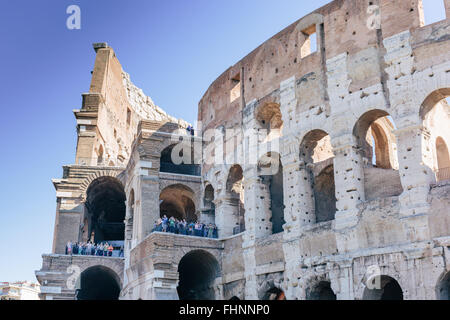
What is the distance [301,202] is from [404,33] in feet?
17.9

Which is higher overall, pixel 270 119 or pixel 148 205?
pixel 270 119

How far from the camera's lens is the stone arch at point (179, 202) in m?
22.8

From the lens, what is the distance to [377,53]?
15.5m

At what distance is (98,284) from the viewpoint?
1001 inches

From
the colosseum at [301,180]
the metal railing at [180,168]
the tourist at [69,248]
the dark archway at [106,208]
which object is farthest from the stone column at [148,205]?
the dark archway at [106,208]

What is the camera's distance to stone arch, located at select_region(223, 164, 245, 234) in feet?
66.7

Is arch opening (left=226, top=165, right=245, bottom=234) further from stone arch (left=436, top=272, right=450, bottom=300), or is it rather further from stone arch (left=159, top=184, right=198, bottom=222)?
stone arch (left=436, top=272, right=450, bottom=300)

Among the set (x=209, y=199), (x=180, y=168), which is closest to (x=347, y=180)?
(x=209, y=199)

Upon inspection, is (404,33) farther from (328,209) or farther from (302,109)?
(328,209)

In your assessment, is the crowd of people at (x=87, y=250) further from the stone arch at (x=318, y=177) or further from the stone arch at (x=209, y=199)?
the stone arch at (x=318, y=177)

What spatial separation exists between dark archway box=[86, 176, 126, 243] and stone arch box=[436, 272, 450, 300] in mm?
16022

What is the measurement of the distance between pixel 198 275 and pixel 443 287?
9.76 m

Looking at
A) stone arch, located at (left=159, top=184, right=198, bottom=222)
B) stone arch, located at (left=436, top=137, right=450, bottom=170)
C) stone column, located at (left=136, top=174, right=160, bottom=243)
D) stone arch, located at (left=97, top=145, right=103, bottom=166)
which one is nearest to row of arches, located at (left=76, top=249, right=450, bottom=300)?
stone column, located at (left=136, top=174, right=160, bottom=243)

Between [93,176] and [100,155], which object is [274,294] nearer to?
[93,176]
